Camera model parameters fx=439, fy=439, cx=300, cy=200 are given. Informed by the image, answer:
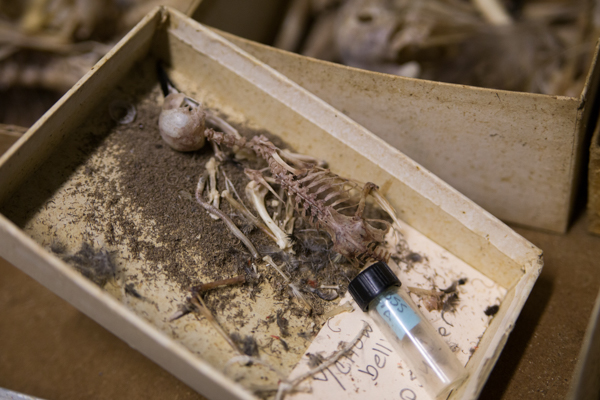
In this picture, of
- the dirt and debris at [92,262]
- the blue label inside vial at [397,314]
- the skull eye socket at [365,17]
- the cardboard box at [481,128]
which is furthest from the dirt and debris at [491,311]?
the skull eye socket at [365,17]

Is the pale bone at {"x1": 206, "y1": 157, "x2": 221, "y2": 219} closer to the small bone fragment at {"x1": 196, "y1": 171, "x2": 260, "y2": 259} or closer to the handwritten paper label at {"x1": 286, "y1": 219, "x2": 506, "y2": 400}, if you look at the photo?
the small bone fragment at {"x1": 196, "y1": 171, "x2": 260, "y2": 259}

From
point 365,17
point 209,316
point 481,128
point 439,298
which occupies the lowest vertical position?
point 209,316

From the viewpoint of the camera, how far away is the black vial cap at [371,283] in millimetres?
1196

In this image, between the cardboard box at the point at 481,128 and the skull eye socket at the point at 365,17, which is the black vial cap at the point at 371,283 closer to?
the cardboard box at the point at 481,128

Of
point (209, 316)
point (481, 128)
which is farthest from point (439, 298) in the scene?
point (209, 316)

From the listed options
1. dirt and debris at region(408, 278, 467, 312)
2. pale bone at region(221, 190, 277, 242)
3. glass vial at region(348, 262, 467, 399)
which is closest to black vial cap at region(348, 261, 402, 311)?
glass vial at region(348, 262, 467, 399)

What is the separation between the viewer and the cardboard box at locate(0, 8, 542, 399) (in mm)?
1086

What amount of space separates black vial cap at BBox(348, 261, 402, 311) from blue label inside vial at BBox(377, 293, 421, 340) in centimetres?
4

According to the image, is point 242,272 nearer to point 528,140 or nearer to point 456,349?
point 456,349

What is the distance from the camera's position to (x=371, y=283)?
3.93 feet

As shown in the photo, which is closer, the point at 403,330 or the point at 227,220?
the point at 403,330

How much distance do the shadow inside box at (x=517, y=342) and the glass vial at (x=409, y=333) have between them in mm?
198

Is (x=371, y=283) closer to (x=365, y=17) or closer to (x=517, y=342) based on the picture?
(x=517, y=342)

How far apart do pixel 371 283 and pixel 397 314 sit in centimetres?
11
